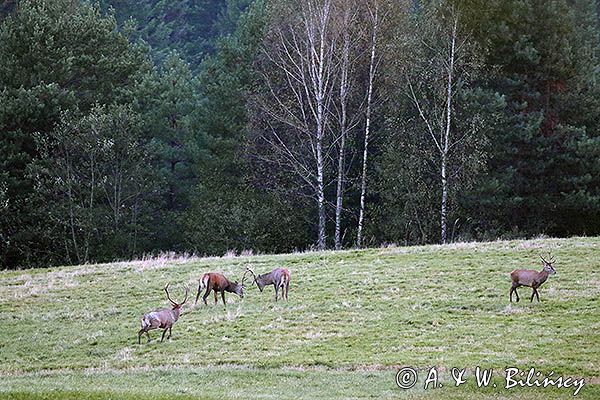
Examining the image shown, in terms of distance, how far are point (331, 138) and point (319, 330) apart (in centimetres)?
2196

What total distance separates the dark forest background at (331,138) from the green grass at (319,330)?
1098cm

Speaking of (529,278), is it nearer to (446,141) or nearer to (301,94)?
(446,141)

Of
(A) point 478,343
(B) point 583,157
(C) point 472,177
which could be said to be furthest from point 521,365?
(B) point 583,157

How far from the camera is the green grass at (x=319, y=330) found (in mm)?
14516

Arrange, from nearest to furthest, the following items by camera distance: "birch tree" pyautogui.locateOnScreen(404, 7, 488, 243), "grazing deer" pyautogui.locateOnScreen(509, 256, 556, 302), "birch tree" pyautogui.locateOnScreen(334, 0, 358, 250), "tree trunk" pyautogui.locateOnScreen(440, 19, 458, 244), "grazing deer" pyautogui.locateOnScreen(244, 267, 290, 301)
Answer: "grazing deer" pyautogui.locateOnScreen(509, 256, 556, 302), "grazing deer" pyautogui.locateOnScreen(244, 267, 290, 301), "tree trunk" pyautogui.locateOnScreen(440, 19, 458, 244), "birch tree" pyautogui.locateOnScreen(334, 0, 358, 250), "birch tree" pyautogui.locateOnScreen(404, 7, 488, 243)

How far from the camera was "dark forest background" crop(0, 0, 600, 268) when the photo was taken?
36594 millimetres

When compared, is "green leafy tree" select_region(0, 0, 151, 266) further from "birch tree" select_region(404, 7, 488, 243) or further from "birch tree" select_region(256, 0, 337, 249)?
"birch tree" select_region(404, 7, 488, 243)

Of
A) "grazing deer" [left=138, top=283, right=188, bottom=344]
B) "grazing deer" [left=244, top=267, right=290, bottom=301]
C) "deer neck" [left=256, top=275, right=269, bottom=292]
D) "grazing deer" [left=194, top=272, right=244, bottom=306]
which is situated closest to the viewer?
"grazing deer" [left=138, top=283, right=188, bottom=344]


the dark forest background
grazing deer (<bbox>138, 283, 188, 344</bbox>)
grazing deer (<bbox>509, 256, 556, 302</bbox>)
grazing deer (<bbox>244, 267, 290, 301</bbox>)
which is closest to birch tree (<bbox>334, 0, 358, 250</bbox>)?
the dark forest background

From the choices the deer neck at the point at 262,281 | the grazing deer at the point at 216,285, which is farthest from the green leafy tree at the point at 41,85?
the deer neck at the point at 262,281

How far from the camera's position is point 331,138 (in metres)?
39.4

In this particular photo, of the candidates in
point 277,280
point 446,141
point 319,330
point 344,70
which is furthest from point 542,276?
point 344,70

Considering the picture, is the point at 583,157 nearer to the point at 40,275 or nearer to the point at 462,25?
the point at 462,25

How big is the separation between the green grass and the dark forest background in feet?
36.0
